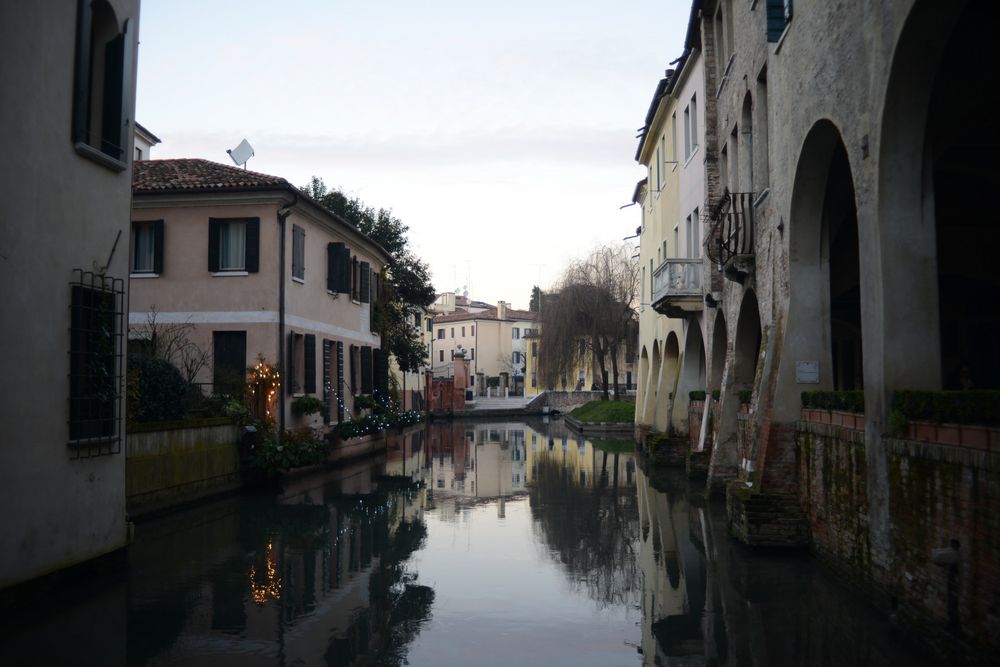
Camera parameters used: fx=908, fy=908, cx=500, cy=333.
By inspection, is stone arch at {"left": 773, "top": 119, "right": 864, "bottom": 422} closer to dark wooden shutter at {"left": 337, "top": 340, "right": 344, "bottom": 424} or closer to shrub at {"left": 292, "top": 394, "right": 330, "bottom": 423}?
shrub at {"left": 292, "top": 394, "right": 330, "bottom": 423}

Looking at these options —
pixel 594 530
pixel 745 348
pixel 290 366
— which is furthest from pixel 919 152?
pixel 290 366

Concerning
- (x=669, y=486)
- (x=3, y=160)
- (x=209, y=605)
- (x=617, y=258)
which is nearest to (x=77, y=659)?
(x=209, y=605)

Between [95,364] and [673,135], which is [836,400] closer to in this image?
[95,364]

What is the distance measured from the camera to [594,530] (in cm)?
1369

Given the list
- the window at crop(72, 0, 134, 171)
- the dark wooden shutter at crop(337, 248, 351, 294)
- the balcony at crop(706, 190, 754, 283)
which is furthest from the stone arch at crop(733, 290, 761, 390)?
the dark wooden shutter at crop(337, 248, 351, 294)

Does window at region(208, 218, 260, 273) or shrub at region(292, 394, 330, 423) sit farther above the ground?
window at region(208, 218, 260, 273)

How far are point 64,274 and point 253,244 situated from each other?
1282 centimetres

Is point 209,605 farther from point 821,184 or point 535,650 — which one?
point 821,184

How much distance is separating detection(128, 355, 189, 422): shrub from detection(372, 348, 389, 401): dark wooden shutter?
1538 cm

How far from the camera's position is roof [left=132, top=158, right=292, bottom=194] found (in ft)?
72.2

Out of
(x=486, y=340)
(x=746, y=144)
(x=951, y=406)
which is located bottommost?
(x=951, y=406)

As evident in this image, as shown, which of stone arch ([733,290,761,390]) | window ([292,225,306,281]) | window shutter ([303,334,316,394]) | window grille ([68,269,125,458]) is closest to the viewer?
window grille ([68,269,125,458])

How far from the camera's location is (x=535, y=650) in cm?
725

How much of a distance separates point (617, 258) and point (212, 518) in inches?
1449
